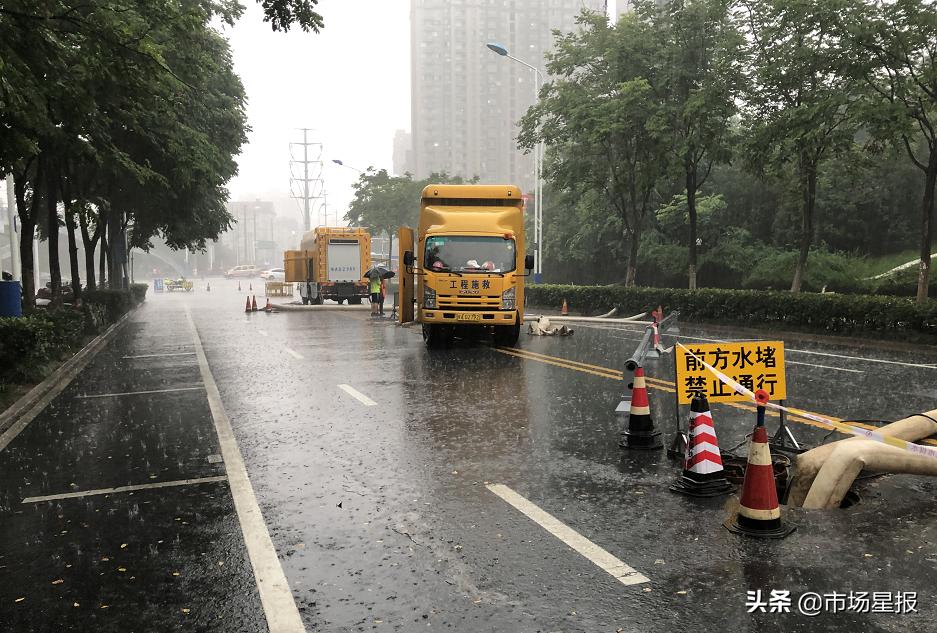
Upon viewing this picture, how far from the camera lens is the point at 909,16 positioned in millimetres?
17672

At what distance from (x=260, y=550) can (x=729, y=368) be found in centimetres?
435

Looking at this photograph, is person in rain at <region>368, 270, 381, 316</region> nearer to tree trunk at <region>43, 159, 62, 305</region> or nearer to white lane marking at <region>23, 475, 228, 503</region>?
tree trunk at <region>43, 159, 62, 305</region>

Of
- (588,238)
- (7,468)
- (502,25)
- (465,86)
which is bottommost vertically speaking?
(7,468)

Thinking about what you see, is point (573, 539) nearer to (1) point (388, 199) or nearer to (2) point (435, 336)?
(2) point (435, 336)

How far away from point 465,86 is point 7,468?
159 m

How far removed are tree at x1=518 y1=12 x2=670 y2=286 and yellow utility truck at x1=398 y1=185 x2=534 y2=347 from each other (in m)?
11.7

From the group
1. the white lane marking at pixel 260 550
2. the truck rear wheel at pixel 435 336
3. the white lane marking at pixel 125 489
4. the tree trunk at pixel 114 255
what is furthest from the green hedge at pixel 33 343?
the tree trunk at pixel 114 255

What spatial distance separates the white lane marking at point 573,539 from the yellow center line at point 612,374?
375cm

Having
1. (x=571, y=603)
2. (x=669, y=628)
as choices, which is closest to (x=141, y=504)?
(x=571, y=603)

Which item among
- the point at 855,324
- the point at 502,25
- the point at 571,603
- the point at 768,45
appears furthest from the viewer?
the point at 502,25

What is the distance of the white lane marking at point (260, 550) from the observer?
3.90 metres

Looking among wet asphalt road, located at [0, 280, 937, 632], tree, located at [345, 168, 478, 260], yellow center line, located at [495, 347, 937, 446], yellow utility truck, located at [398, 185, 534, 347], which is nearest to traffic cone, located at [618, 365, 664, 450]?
wet asphalt road, located at [0, 280, 937, 632]

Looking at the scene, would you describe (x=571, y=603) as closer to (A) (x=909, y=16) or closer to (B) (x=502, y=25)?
(A) (x=909, y=16)

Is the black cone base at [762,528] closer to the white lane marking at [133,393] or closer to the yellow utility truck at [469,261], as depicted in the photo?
the white lane marking at [133,393]
